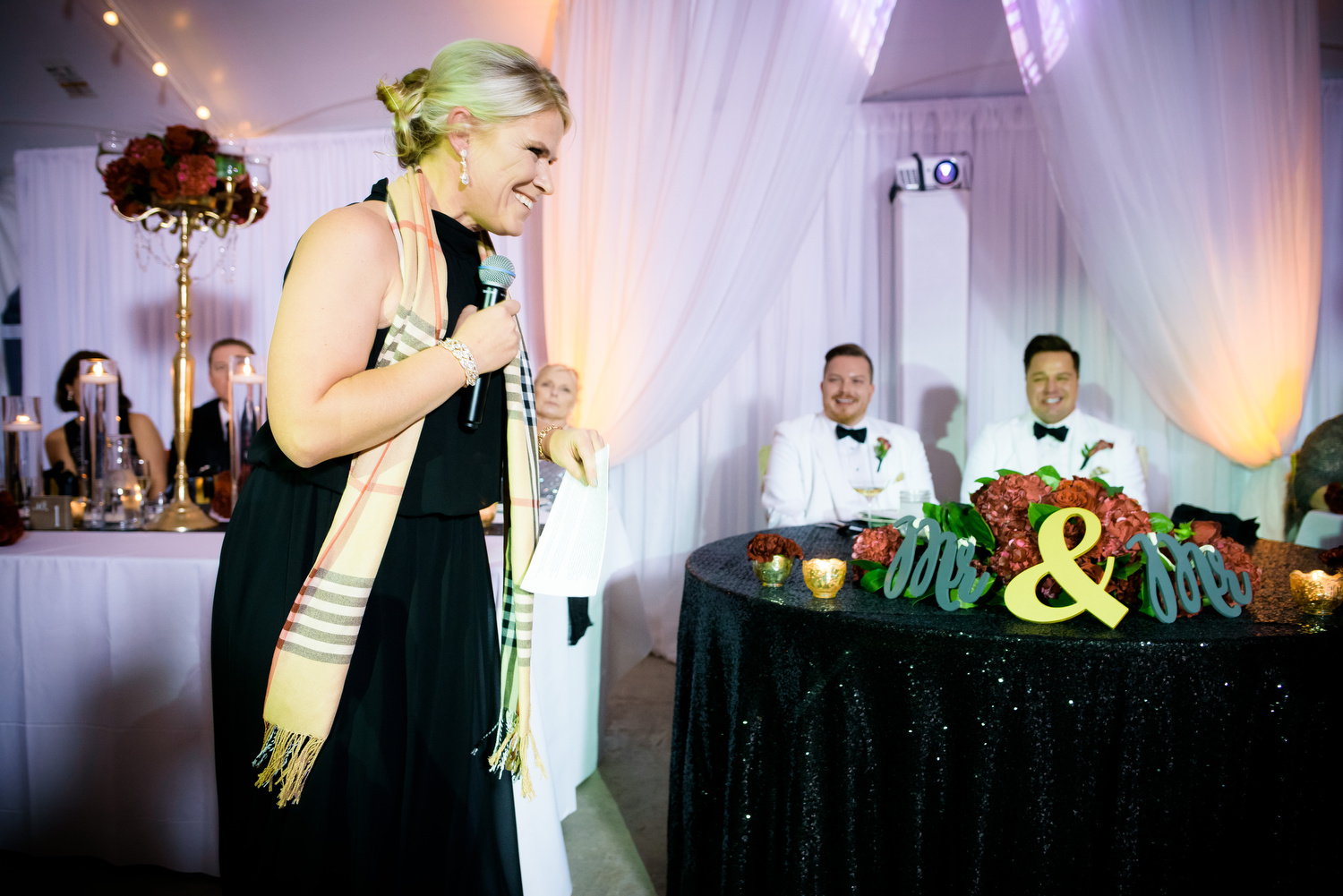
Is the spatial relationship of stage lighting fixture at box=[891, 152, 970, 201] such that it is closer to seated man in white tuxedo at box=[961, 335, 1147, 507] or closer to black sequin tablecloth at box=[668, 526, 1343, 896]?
seated man in white tuxedo at box=[961, 335, 1147, 507]

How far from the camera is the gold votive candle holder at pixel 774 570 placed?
75.4 inches

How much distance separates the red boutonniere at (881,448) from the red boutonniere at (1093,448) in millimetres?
905

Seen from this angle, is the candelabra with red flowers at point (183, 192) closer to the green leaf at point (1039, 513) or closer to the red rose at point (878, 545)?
the red rose at point (878, 545)

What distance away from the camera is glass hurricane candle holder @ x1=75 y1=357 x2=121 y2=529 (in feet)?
8.93

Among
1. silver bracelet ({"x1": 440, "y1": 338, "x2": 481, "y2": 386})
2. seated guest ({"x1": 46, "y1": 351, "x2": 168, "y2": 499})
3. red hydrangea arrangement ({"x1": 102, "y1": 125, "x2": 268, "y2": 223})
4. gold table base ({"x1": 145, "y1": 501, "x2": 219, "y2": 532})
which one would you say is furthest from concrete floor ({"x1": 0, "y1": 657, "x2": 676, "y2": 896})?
seated guest ({"x1": 46, "y1": 351, "x2": 168, "y2": 499})

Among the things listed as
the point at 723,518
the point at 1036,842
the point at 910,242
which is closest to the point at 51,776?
the point at 1036,842

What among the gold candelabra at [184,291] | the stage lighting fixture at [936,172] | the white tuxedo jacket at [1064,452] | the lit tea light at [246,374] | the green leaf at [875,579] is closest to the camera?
the green leaf at [875,579]

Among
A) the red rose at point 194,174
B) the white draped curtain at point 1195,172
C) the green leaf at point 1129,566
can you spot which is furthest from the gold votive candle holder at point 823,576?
the white draped curtain at point 1195,172

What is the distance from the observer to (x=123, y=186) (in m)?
2.60

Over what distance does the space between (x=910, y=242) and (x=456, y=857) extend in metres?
4.48

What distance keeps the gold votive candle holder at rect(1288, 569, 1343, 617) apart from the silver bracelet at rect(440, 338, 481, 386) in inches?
67.6

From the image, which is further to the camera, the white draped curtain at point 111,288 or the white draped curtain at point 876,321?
the white draped curtain at point 111,288

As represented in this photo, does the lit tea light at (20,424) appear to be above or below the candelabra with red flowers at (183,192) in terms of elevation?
below

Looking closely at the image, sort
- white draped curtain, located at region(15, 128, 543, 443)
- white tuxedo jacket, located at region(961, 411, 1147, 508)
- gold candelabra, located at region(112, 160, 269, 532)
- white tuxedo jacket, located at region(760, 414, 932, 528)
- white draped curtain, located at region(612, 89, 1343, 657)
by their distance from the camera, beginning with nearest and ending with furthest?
gold candelabra, located at region(112, 160, 269, 532), white tuxedo jacket, located at region(760, 414, 932, 528), white tuxedo jacket, located at region(961, 411, 1147, 508), white draped curtain, located at region(612, 89, 1343, 657), white draped curtain, located at region(15, 128, 543, 443)
